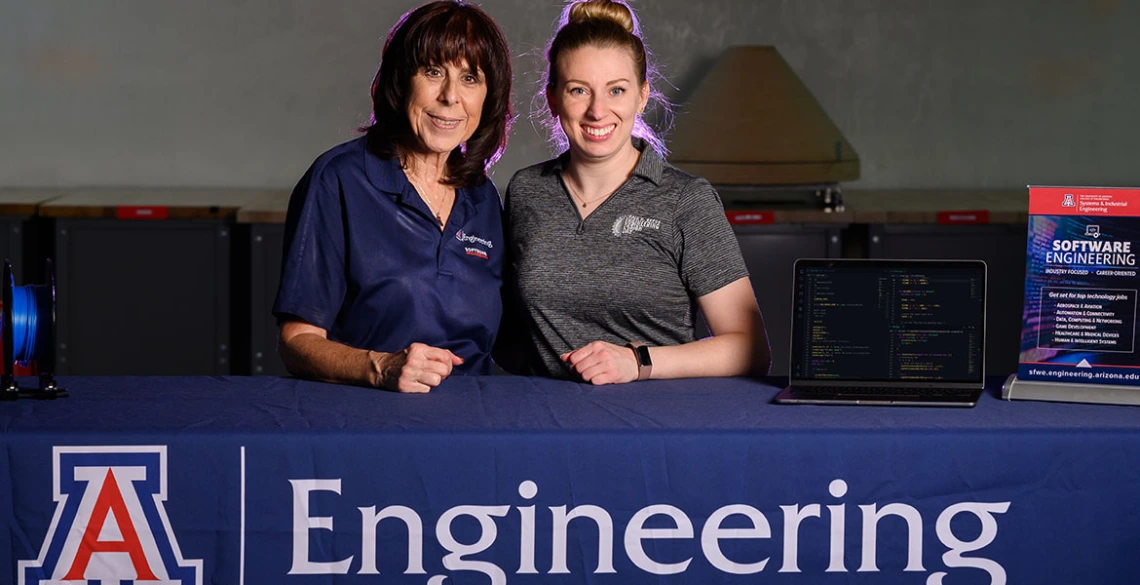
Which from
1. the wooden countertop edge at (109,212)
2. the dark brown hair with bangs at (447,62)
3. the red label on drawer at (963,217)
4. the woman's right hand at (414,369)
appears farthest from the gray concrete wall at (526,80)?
the woman's right hand at (414,369)

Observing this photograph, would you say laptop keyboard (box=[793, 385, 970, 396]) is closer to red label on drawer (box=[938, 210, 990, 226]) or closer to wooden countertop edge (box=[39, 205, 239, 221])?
red label on drawer (box=[938, 210, 990, 226])

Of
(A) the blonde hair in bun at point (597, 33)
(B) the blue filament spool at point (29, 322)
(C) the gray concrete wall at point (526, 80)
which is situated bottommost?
(B) the blue filament spool at point (29, 322)

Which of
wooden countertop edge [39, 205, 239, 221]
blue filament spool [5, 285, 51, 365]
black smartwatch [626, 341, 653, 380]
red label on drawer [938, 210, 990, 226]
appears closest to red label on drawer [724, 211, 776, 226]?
red label on drawer [938, 210, 990, 226]

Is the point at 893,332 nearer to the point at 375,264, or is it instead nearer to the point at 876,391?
the point at 876,391

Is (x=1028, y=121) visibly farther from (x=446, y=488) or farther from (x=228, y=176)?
(x=446, y=488)

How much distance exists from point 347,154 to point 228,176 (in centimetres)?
402

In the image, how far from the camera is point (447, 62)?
2344 mm

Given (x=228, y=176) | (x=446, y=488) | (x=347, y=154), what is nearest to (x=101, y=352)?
(x=228, y=176)

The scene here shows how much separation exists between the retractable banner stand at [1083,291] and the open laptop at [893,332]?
9 cm

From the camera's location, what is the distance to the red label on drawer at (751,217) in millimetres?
5168

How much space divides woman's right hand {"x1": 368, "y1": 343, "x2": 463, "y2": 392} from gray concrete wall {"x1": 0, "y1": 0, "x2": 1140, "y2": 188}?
13.7ft

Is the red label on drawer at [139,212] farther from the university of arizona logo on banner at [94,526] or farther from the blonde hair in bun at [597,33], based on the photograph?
the university of arizona logo on banner at [94,526]

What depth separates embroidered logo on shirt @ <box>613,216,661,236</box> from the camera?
7.77 feet

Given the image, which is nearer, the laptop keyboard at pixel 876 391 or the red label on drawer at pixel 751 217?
the laptop keyboard at pixel 876 391
